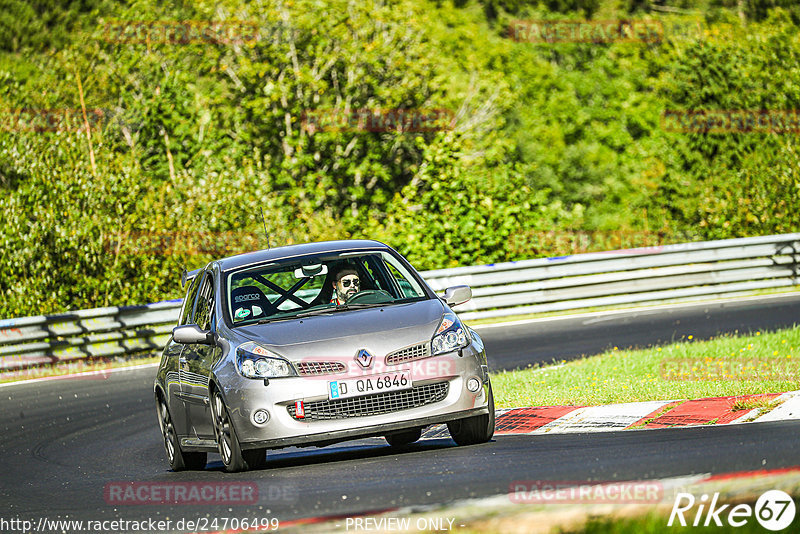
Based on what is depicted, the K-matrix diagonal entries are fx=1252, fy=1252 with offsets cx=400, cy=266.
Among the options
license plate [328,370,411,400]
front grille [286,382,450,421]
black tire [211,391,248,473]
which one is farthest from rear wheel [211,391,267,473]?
license plate [328,370,411,400]

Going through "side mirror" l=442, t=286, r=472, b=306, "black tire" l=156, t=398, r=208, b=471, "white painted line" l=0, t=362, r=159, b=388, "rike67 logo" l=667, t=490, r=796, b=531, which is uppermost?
"rike67 logo" l=667, t=490, r=796, b=531

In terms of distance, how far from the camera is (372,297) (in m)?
9.05

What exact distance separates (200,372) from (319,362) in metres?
1.23

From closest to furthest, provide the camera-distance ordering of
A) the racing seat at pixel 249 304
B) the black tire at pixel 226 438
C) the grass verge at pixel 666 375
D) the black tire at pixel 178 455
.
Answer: the black tire at pixel 226 438 < the racing seat at pixel 249 304 < the black tire at pixel 178 455 < the grass verge at pixel 666 375

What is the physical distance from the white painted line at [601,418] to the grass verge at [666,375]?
39cm

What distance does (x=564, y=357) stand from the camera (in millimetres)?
15758

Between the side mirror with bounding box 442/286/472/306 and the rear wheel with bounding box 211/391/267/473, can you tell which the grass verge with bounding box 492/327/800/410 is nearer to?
the side mirror with bounding box 442/286/472/306

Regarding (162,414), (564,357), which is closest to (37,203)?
(564,357)

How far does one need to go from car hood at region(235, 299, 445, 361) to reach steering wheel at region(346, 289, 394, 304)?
1.04ft

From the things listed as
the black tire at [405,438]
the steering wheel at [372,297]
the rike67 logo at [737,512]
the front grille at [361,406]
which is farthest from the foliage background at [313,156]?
the rike67 logo at [737,512]

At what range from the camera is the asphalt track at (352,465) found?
21.6ft

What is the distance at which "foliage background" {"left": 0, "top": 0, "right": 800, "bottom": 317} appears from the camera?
22.6 metres

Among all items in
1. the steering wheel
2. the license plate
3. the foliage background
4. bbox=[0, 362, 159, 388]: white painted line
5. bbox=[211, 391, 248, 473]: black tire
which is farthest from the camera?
the foliage background

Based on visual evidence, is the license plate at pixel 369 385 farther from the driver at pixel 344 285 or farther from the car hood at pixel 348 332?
the driver at pixel 344 285
